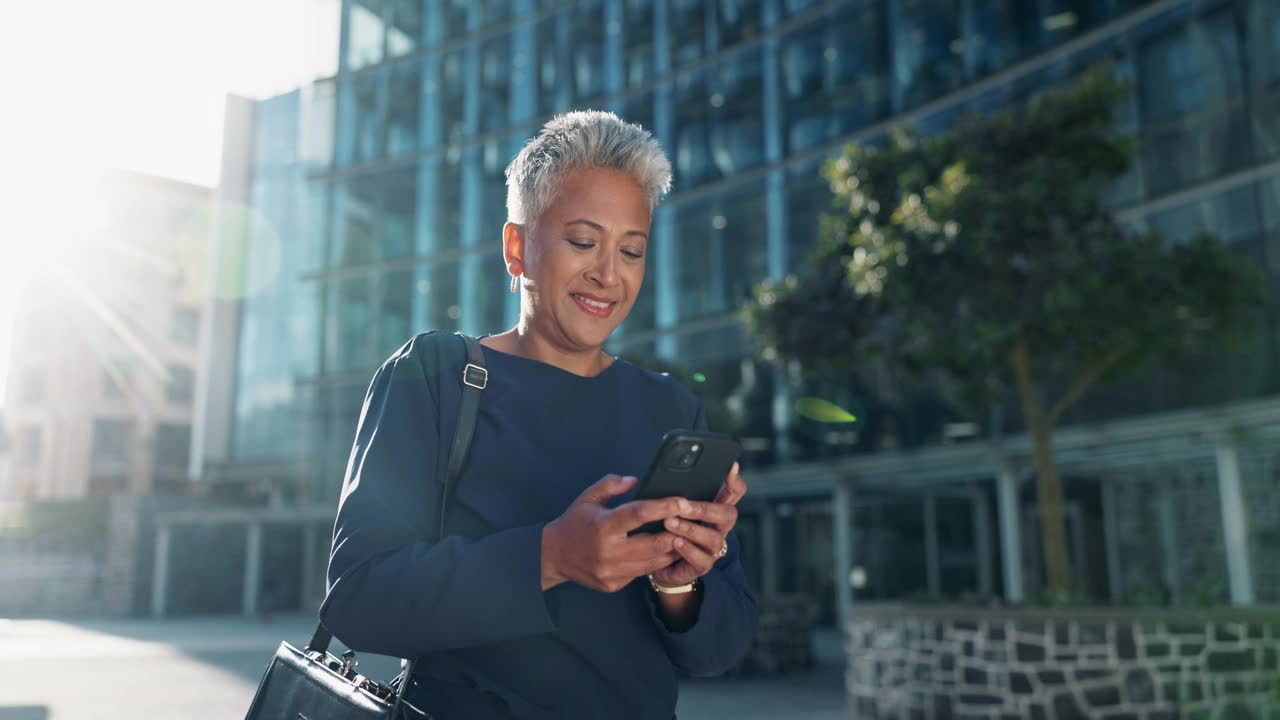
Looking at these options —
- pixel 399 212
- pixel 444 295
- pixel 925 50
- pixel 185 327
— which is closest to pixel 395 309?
pixel 444 295

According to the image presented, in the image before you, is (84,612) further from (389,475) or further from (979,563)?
(389,475)

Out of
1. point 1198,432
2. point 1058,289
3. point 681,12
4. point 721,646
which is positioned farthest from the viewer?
point 681,12

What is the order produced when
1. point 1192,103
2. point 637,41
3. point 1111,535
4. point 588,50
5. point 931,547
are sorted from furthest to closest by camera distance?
point 588,50 → point 637,41 → point 931,547 → point 1111,535 → point 1192,103

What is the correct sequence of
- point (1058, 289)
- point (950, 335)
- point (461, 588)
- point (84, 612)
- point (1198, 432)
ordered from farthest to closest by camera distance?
point (84, 612) < point (1198, 432) < point (950, 335) < point (1058, 289) < point (461, 588)

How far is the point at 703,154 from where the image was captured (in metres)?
23.3

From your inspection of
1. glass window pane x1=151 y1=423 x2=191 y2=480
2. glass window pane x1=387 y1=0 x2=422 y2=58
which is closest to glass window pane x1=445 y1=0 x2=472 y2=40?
glass window pane x1=387 y1=0 x2=422 y2=58

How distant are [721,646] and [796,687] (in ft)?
38.1

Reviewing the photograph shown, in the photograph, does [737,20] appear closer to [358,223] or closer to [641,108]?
[641,108]

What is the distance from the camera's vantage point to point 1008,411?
1661cm

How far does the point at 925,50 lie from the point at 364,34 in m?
18.4

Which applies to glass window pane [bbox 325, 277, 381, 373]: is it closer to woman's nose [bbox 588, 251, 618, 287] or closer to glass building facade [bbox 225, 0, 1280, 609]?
glass building facade [bbox 225, 0, 1280, 609]

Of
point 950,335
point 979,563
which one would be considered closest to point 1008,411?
point 979,563

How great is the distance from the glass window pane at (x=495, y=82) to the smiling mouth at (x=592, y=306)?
89.3ft

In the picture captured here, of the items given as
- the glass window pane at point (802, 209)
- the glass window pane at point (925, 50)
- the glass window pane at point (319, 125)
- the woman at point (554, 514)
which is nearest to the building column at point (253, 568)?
the glass window pane at point (319, 125)
